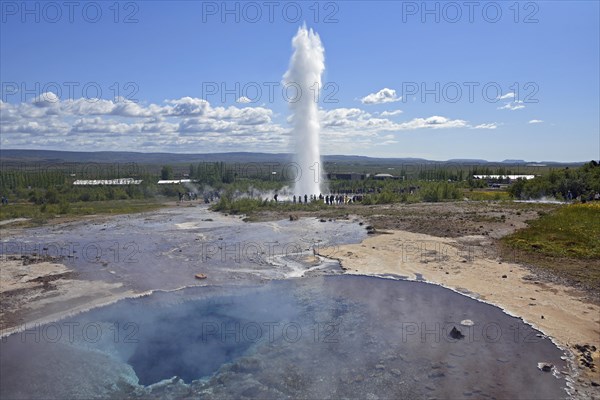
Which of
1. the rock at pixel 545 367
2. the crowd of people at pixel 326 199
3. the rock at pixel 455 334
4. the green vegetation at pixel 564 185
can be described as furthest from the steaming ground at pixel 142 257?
the green vegetation at pixel 564 185

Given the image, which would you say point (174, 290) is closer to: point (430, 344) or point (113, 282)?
point (113, 282)

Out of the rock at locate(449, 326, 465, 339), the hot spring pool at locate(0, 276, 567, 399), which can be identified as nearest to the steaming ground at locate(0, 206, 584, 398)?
the hot spring pool at locate(0, 276, 567, 399)

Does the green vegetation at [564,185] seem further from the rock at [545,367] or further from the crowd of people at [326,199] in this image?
the rock at [545,367]

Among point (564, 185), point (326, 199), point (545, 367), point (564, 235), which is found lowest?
point (545, 367)

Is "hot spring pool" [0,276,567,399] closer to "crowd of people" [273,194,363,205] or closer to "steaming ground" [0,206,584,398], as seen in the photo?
"steaming ground" [0,206,584,398]

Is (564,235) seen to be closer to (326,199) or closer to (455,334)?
(455,334)

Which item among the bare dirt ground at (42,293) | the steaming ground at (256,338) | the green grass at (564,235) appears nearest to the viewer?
the steaming ground at (256,338)

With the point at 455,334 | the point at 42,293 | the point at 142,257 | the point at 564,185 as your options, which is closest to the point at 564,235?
the point at 455,334

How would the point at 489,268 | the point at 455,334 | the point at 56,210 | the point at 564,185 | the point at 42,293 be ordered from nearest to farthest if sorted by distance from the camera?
the point at 455,334
the point at 42,293
the point at 489,268
the point at 56,210
the point at 564,185

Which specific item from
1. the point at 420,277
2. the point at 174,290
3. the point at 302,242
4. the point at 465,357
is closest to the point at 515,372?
the point at 465,357
